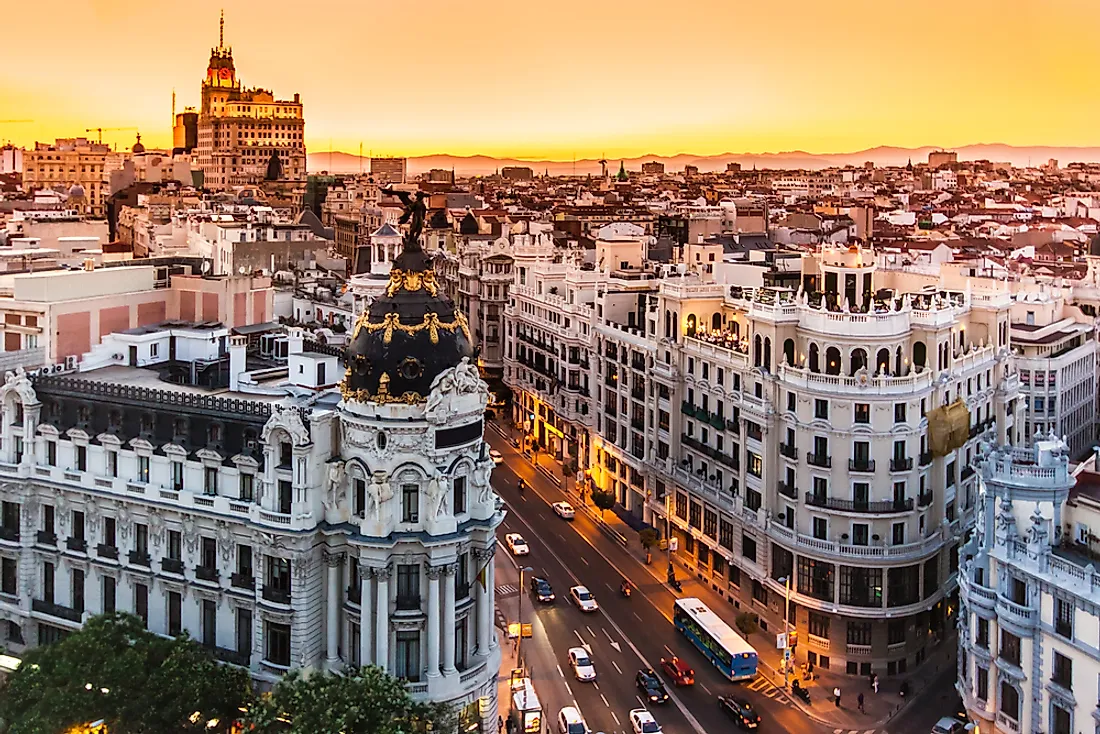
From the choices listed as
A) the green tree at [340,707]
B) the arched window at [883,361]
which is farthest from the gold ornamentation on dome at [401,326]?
the arched window at [883,361]

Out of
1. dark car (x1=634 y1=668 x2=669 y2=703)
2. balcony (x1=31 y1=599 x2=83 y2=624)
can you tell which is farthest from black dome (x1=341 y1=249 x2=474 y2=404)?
dark car (x1=634 y1=668 x2=669 y2=703)

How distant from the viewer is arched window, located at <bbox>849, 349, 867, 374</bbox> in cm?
9194

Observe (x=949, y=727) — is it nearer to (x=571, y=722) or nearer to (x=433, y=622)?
(x=571, y=722)

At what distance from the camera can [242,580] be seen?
7388cm

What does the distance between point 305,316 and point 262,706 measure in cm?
8423

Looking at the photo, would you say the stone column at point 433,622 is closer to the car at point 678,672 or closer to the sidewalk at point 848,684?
the car at point 678,672

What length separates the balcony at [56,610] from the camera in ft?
260

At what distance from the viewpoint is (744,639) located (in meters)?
92.9

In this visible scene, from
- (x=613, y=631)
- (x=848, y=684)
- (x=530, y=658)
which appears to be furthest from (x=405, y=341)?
(x=848, y=684)

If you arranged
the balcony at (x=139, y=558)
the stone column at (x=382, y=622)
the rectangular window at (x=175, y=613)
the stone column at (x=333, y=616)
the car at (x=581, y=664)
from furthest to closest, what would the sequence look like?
the car at (x=581, y=664) → the balcony at (x=139, y=558) → the rectangular window at (x=175, y=613) → the stone column at (x=333, y=616) → the stone column at (x=382, y=622)

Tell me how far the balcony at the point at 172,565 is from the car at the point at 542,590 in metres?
35.2

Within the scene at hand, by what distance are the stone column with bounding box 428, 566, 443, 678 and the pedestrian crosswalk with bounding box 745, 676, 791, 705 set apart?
28.2m

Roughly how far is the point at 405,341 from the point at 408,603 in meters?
15.3

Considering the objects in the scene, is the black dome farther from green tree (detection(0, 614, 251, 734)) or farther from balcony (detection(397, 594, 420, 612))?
green tree (detection(0, 614, 251, 734))
